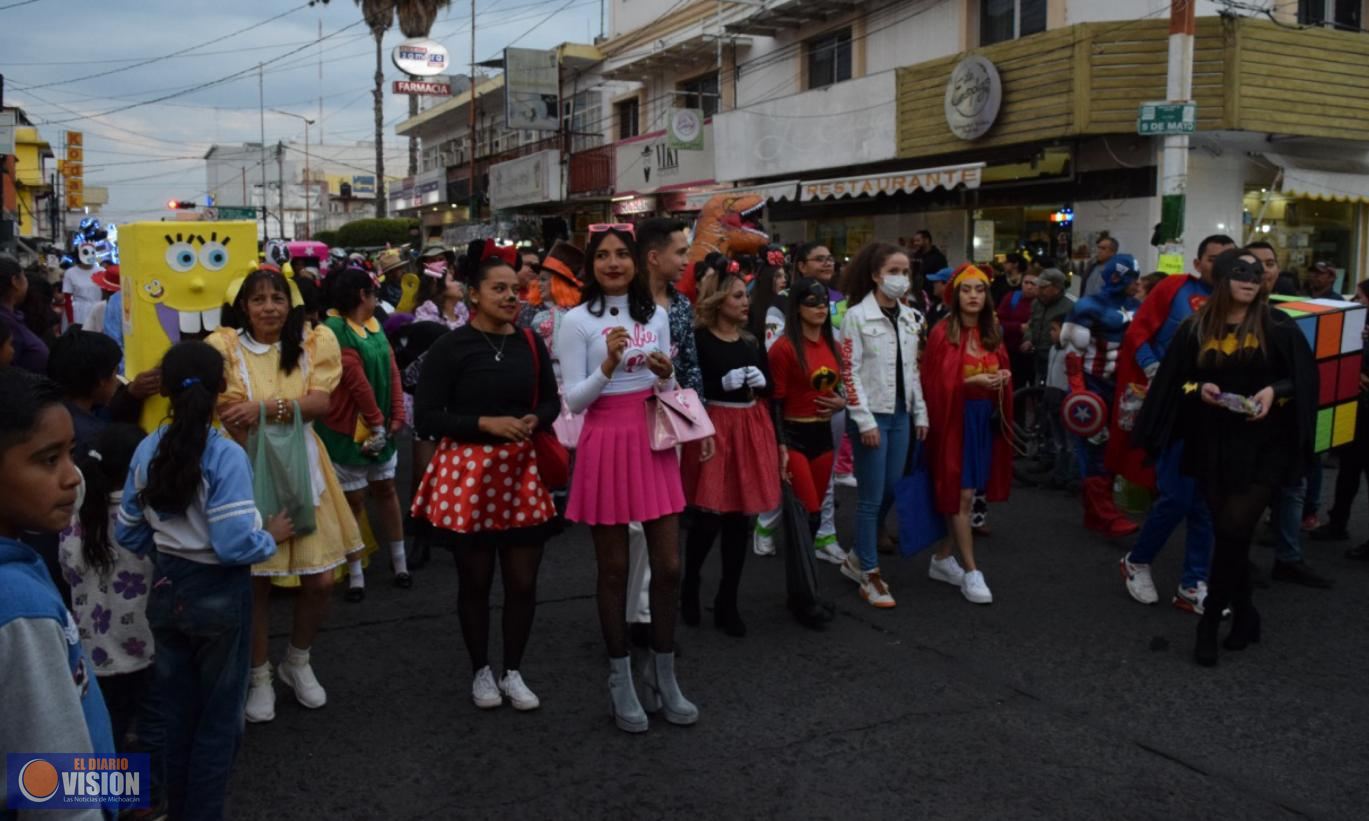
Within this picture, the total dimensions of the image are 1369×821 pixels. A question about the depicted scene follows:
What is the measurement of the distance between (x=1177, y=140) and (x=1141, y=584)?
7646 mm

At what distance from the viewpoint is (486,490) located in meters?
4.24

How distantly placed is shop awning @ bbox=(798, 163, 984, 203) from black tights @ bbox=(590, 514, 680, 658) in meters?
12.0

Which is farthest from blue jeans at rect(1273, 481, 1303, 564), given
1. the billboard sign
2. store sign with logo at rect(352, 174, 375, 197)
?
store sign with logo at rect(352, 174, 375, 197)

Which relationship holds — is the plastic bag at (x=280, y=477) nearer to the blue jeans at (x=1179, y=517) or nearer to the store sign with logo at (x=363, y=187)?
the blue jeans at (x=1179, y=517)

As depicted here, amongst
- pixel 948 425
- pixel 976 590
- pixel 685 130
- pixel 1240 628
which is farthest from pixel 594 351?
pixel 685 130

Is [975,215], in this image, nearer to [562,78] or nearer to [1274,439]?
[1274,439]

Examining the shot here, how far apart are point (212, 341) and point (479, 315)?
3.57 ft

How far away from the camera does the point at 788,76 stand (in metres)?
22.0

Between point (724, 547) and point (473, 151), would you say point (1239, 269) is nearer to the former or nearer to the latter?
point (724, 547)

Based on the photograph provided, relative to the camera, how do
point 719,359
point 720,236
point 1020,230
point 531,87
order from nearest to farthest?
point 719,359 < point 720,236 < point 1020,230 < point 531,87

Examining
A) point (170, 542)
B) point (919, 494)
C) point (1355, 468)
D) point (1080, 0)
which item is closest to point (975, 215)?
point (1080, 0)

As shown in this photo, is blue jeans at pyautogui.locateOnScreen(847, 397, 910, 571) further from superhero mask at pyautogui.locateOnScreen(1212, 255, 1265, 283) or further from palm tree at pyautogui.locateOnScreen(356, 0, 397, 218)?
palm tree at pyautogui.locateOnScreen(356, 0, 397, 218)

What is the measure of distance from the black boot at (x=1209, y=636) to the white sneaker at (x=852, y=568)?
183 cm

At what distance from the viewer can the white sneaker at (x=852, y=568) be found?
6250 mm
